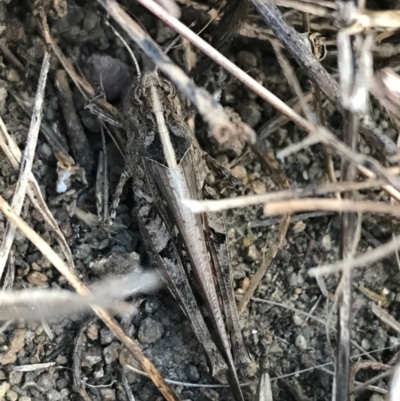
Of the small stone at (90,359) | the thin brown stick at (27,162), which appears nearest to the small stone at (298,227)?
the small stone at (90,359)

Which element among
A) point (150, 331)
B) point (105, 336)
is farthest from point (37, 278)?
point (150, 331)

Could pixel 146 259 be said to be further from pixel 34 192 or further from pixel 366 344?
pixel 366 344

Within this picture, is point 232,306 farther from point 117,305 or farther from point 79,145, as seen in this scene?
point 79,145

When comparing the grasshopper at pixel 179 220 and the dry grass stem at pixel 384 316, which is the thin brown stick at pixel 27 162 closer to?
the grasshopper at pixel 179 220

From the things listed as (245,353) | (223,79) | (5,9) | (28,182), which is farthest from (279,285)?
(5,9)

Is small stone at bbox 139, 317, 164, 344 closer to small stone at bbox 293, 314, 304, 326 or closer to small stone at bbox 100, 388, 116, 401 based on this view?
small stone at bbox 100, 388, 116, 401

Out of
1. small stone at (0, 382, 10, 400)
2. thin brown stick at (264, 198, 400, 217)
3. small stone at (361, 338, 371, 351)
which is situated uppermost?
thin brown stick at (264, 198, 400, 217)

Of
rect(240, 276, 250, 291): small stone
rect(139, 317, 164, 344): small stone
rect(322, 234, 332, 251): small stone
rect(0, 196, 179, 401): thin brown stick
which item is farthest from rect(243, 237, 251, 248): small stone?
rect(0, 196, 179, 401): thin brown stick
